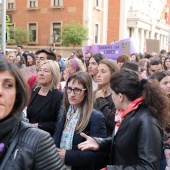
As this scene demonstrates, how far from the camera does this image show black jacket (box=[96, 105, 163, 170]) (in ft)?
7.00

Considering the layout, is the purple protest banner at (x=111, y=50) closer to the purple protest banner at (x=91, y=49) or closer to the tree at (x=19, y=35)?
the purple protest banner at (x=91, y=49)

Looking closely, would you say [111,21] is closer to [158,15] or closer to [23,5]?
[23,5]

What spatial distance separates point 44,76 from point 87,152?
5.15 feet

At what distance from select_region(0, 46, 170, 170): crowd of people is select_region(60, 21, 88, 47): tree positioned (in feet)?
79.6

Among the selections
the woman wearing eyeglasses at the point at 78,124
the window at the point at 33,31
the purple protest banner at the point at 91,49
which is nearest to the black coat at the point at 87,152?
the woman wearing eyeglasses at the point at 78,124

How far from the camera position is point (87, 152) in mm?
2754


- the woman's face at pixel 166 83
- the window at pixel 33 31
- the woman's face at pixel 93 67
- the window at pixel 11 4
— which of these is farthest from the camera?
the window at pixel 11 4

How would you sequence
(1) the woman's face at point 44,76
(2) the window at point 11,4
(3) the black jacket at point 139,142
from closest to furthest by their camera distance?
→ (3) the black jacket at point 139,142
(1) the woman's face at point 44,76
(2) the window at point 11,4

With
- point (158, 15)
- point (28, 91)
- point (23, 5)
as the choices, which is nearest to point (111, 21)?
point (23, 5)

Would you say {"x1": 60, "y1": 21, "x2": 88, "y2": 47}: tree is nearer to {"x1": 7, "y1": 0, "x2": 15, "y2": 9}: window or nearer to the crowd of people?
{"x1": 7, "y1": 0, "x2": 15, "y2": 9}: window

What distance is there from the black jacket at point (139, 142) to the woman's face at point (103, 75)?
1729 mm

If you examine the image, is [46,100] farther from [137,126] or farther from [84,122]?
[137,126]

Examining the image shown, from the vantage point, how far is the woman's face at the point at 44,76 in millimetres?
4027

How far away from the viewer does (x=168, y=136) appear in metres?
3.20
